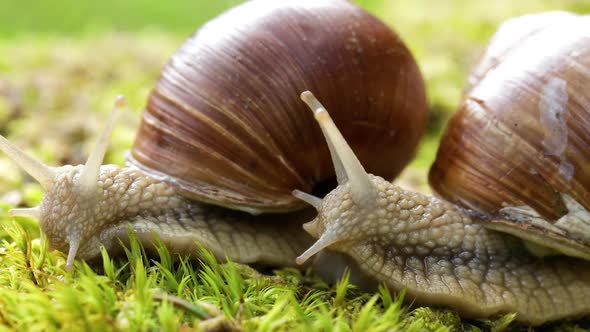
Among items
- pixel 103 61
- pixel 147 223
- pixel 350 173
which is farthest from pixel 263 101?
pixel 103 61

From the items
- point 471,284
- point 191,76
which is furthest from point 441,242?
A: point 191,76

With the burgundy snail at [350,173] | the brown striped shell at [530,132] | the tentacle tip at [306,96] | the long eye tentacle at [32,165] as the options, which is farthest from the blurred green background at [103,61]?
the brown striped shell at [530,132]

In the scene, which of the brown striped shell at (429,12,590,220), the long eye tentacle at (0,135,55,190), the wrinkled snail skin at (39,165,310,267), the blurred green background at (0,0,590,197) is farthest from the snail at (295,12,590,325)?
the blurred green background at (0,0,590,197)

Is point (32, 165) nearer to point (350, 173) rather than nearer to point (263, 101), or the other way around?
point (263, 101)

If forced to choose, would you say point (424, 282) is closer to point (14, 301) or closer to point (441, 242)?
point (441, 242)

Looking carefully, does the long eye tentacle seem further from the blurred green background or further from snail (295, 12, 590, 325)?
snail (295, 12, 590, 325)

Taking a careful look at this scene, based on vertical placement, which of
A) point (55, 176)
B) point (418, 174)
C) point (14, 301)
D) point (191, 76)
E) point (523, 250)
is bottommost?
point (418, 174)

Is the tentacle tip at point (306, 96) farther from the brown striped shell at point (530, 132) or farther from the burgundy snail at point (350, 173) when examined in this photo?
the brown striped shell at point (530, 132)
